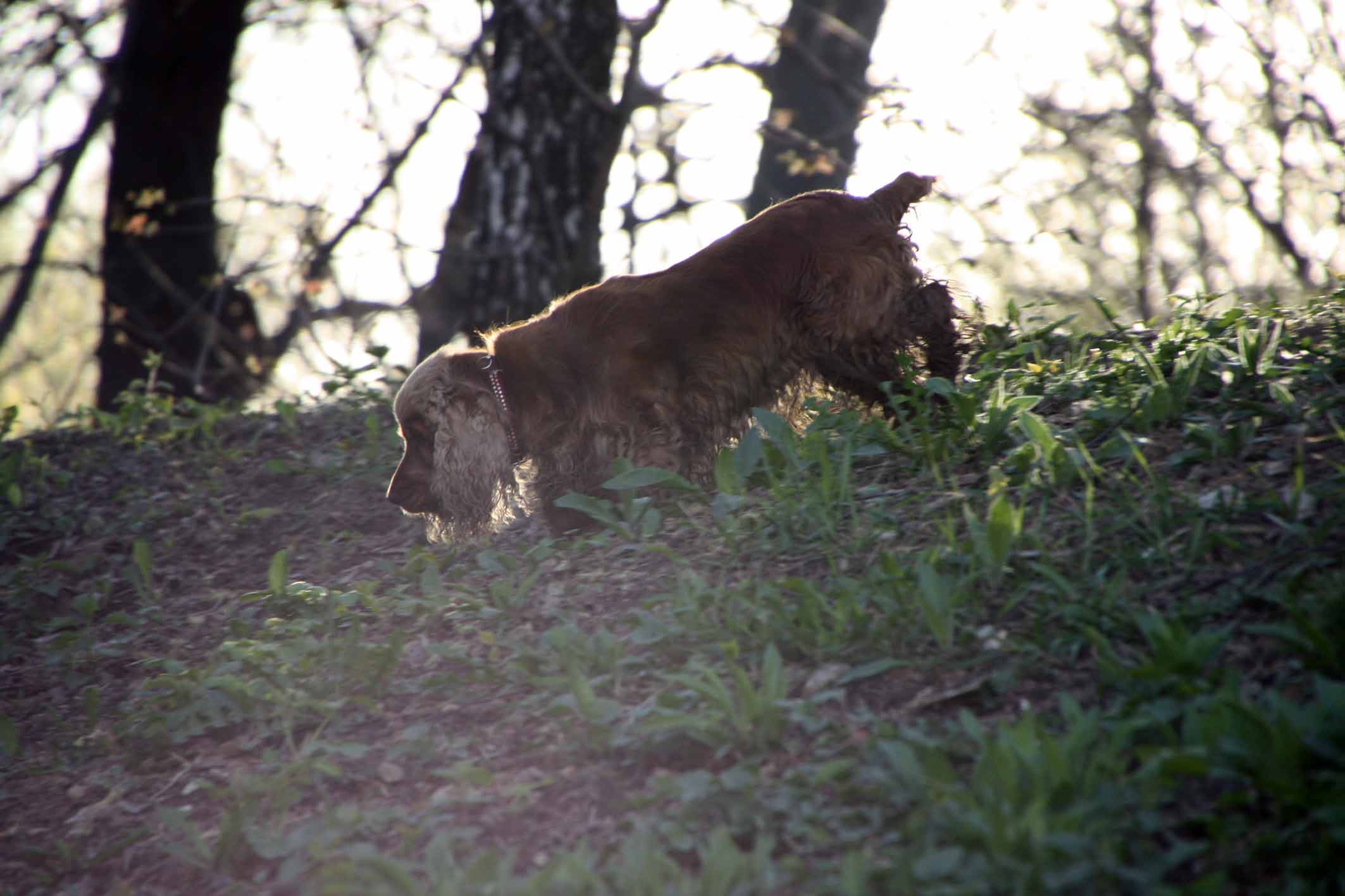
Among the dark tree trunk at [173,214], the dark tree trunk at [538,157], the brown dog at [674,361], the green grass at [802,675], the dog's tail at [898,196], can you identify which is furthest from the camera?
the dark tree trunk at [173,214]

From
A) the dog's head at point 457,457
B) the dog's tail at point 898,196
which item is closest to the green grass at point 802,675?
the dog's head at point 457,457

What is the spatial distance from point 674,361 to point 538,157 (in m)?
2.29

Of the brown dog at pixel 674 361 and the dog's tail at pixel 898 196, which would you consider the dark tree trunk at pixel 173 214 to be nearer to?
the brown dog at pixel 674 361

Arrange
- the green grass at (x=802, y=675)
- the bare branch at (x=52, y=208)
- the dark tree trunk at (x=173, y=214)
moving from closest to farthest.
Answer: the green grass at (x=802, y=675) → the dark tree trunk at (x=173, y=214) → the bare branch at (x=52, y=208)

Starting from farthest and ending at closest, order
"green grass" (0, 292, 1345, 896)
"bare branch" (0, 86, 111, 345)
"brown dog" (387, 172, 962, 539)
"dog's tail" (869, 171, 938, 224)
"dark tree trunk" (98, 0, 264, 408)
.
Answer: "bare branch" (0, 86, 111, 345), "dark tree trunk" (98, 0, 264, 408), "dog's tail" (869, 171, 938, 224), "brown dog" (387, 172, 962, 539), "green grass" (0, 292, 1345, 896)

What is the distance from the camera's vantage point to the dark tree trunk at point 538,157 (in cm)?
574

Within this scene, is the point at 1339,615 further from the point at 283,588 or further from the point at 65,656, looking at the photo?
the point at 65,656

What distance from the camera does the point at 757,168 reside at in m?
8.52

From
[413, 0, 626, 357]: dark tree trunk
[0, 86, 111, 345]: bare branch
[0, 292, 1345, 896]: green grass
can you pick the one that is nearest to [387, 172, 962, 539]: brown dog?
[0, 292, 1345, 896]: green grass

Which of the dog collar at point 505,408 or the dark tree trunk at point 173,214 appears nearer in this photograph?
the dog collar at point 505,408

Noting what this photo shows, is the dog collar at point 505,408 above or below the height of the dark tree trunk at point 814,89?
below

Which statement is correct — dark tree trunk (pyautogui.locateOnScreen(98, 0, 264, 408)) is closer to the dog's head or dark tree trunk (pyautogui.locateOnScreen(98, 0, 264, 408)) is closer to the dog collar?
the dog's head

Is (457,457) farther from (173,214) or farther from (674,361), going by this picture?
(173,214)

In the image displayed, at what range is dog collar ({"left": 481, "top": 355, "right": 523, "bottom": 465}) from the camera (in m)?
4.00
